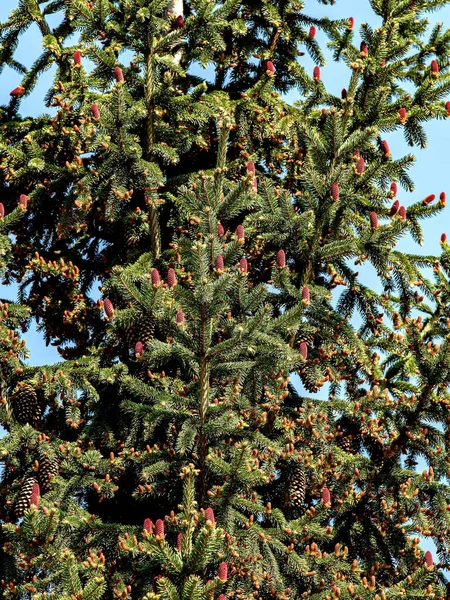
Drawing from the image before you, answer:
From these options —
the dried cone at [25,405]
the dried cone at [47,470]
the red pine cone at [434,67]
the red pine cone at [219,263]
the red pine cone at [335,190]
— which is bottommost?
the dried cone at [47,470]

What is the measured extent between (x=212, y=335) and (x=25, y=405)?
1446 millimetres

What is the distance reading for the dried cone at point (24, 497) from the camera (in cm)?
597

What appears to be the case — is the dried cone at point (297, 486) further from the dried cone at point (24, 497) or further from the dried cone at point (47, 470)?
the dried cone at point (24, 497)

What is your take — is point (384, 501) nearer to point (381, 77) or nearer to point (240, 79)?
point (381, 77)

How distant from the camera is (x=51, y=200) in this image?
787cm

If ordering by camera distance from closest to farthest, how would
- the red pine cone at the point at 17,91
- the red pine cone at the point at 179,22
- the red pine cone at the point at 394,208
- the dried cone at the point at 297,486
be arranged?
the dried cone at the point at 297,486 → the red pine cone at the point at 394,208 → the red pine cone at the point at 179,22 → the red pine cone at the point at 17,91

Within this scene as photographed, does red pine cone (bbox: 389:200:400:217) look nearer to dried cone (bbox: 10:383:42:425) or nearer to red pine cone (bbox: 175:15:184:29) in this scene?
red pine cone (bbox: 175:15:184:29)

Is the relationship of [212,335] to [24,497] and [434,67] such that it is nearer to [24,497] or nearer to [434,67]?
[24,497]

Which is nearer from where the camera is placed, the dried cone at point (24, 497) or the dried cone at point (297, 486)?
the dried cone at point (24, 497)

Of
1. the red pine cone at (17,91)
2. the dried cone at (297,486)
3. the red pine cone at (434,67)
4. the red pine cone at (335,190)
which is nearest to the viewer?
the red pine cone at (335,190)

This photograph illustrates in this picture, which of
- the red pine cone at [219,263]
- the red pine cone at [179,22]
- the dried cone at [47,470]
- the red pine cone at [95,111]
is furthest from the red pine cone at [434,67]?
the dried cone at [47,470]

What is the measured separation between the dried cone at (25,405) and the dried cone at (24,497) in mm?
473

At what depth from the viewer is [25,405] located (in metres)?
6.32

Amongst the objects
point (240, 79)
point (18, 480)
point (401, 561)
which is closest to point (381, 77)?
point (240, 79)
